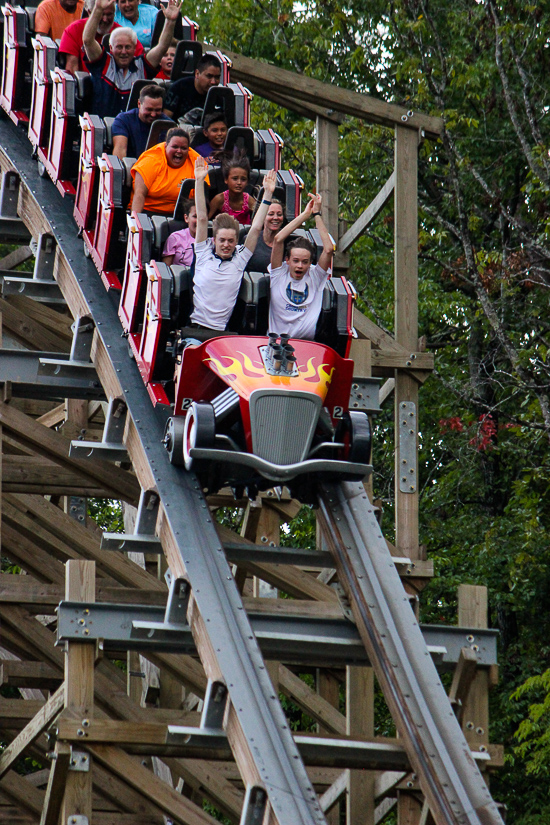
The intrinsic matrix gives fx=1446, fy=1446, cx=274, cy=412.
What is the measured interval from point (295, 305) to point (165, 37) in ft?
11.2

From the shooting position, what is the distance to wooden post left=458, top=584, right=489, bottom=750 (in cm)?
630

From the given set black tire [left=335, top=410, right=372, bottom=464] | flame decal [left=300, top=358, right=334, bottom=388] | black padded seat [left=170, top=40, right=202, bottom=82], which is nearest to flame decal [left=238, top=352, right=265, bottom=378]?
flame decal [left=300, top=358, right=334, bottom=388]

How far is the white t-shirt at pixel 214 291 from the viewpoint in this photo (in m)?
7.20

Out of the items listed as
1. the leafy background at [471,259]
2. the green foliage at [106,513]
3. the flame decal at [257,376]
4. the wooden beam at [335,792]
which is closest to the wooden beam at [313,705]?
the wooden beam at [335,792]

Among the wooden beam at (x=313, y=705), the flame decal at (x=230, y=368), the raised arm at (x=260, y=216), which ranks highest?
the raised arm at (x=260, y=216)

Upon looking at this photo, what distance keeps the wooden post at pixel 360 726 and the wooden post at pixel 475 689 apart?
1.20 metres

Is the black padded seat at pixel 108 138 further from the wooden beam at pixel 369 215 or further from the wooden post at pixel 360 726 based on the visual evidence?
the wooden post at pixel 360 726

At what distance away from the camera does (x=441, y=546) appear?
539 inches

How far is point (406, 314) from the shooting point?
8.33m

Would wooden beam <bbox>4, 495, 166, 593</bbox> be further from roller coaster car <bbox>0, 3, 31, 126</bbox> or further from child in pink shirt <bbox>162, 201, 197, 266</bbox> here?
roller coaster car <bbox>0, 3, 31, 126</bbox>

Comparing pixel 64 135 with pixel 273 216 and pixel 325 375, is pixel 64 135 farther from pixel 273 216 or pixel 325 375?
pixel 325 375

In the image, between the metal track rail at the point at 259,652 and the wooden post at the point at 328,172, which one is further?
the wooden post at the point at 328,172

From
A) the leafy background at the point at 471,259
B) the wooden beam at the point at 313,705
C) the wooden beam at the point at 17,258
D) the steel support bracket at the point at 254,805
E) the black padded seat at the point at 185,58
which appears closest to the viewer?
the steel support bracket at the point at 254,805

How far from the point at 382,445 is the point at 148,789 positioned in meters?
8.51
